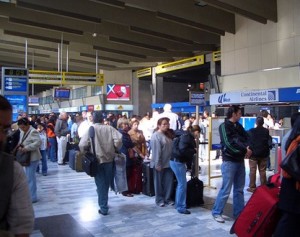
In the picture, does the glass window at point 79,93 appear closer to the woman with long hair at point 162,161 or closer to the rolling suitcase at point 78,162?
the rolling suitcase at point 78,162

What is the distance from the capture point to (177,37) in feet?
51.7

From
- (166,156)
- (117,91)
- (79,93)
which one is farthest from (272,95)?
(79,93)

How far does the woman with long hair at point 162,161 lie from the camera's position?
625 centimetres

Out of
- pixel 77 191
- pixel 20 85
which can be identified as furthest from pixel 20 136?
pixel 20 85

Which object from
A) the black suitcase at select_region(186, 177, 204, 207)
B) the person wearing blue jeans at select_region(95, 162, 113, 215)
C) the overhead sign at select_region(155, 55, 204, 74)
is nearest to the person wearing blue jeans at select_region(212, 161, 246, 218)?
the black suitcase at select_region(186, 177, 204, 207)

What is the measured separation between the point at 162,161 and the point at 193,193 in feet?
2.66

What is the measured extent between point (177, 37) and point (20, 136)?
10540 millimetres

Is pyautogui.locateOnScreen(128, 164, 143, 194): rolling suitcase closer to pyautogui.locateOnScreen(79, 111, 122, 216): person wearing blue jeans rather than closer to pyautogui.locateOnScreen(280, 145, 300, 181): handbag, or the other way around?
pyautogui.locateOnScreen(79, 111, 122, 216): person wearing blue jeans

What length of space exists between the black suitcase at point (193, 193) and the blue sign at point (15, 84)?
5.88 meters

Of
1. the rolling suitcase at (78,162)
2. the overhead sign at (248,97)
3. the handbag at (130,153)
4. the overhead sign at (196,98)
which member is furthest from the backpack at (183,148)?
the overhead sign at (248,97)

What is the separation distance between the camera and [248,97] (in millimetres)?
12477

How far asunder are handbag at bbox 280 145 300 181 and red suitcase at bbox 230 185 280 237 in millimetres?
530

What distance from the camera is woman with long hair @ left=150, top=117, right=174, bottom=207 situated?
6246mm

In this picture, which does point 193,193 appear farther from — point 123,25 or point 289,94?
point 123,25
